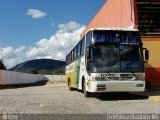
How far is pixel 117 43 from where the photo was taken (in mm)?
15797

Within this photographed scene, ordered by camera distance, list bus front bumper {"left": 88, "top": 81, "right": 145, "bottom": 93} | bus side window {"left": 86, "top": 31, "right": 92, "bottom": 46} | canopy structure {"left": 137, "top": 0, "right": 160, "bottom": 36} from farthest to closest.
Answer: canopy structure {"left": 137, "top": 0, "right": 160, "bottom": 36}
bus side window {"left": 86, "top": 31, "right": 92, "bottom": 46}
bus front bumper {"left": 88, "top": 81, "right": 145, "bottom": 93}

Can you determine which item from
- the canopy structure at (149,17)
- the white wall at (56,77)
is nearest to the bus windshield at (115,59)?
the canopy structure at (149,17)

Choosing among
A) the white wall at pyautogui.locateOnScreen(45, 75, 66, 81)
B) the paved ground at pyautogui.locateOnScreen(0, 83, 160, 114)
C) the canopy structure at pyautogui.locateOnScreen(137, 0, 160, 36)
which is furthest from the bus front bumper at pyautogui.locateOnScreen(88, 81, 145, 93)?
the white wall at pyautogui.locateOnScreen(45, 75, 66, 81)

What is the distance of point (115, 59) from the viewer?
1548 centimetres

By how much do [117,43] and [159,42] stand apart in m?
7.54

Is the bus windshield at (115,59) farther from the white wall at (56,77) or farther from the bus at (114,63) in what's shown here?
the white wall at (56,77)

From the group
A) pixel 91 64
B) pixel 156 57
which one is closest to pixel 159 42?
pixel 156 57

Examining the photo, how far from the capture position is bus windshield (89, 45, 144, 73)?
1541 cm

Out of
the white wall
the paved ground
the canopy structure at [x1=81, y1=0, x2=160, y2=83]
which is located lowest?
the paved ground

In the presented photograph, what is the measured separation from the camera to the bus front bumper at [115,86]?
1527 cm

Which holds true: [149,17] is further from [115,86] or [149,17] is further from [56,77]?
[56,77]

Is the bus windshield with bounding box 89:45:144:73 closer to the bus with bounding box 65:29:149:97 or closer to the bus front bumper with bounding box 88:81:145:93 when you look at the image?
the bus with bounding box 65:29:149:97

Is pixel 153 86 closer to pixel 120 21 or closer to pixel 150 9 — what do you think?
pixel 120 21

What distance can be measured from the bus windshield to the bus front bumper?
0.49m
